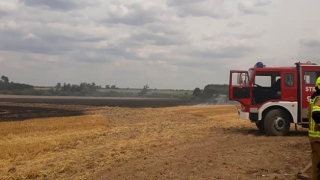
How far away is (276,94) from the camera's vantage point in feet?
59.8

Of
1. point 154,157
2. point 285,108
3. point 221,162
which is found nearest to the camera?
point 221,162

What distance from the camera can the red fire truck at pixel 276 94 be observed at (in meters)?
17.5

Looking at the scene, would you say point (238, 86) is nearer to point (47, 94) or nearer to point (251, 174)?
point (251, 174)

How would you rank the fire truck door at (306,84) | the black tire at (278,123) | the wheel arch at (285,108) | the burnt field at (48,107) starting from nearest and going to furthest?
the fire truck door at (306,84) < the wheel arch at (285,108) < the black tire at (278,123) < the burnt field at (48,107)

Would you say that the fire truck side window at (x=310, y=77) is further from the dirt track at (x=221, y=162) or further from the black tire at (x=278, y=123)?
the dirt track at (x=221, y=162)

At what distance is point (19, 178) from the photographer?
1155cm

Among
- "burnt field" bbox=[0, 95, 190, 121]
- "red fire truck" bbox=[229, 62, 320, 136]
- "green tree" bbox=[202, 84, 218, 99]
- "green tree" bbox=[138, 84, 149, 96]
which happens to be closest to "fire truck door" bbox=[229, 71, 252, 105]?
"red fire truck" bbox=[229, 62, 320, 136]

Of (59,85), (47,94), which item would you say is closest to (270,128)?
(47,94)

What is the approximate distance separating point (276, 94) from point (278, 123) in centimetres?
115

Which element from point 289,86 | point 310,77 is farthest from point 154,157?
point 310,77

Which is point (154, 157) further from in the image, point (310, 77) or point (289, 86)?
point (310, 77)

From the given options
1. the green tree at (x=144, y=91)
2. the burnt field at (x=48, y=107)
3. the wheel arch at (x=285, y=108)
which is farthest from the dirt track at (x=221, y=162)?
the green tree at (x=144, y=91)

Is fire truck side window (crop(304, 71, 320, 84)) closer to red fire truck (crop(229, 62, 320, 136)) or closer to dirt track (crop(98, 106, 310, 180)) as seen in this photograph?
red fire truck (crop(229, 62, 320, 136))

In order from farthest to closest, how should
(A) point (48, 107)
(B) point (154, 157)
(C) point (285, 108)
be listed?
(A) point (48, 107) → (C) point (285, 108) → (B) point (154, 157)
